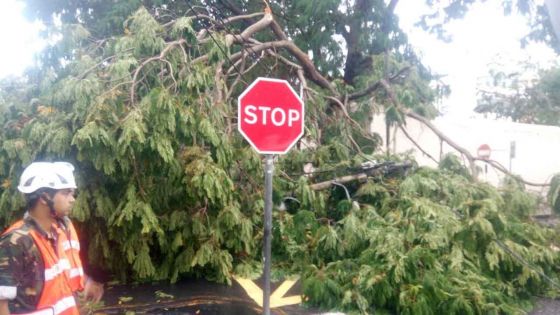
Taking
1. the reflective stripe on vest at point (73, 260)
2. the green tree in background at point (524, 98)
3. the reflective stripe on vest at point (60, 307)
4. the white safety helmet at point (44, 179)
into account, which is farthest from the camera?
the green tree in background at point (524, 98)

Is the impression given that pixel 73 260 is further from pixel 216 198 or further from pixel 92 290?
pixel 216 198

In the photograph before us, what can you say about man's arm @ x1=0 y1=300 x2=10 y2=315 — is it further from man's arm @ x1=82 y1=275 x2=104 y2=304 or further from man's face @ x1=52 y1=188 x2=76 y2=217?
man's arm @ x1=82 y1=275 x2=104 y2=304

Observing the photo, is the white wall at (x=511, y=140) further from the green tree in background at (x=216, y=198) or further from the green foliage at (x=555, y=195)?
the green tree in background at (x=216, y=198)

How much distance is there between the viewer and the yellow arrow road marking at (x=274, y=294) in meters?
6.30

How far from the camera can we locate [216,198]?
648cm

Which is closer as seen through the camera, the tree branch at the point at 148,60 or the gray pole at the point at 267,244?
the gray pole at the point at 267,244

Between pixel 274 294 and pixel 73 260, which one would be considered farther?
pixel 274 294

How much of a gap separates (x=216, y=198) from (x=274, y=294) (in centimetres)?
131

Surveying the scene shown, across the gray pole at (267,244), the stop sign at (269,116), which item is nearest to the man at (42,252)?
the gray pole at (267,244)

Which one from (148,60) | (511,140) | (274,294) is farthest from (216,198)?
(511,140)

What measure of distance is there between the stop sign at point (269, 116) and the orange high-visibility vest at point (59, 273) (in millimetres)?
1766

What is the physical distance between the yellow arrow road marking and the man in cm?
348

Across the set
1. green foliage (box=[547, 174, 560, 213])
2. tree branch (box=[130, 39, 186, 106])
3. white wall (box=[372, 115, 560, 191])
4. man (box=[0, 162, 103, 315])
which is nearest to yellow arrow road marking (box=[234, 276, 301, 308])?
tree branch (box=[130, 39, 186, 106])

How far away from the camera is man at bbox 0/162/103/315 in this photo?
2.53m
